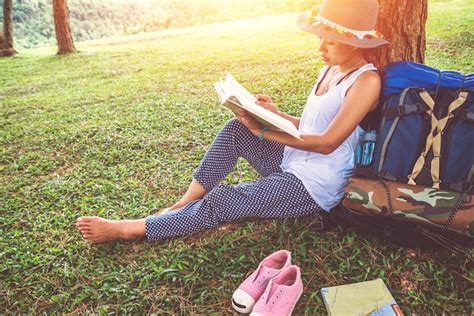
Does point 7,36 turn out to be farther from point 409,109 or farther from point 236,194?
point 409,109

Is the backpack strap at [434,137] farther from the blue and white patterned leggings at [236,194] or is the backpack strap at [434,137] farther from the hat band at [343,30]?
the blue and white patterned leggings at [236,194]

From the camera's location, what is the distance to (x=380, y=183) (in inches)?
81.0

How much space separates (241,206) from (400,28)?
161 cm

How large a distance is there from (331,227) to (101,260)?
1277 mm

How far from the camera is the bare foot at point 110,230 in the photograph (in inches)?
92.7

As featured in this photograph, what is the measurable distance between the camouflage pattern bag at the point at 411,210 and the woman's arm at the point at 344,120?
25 cm

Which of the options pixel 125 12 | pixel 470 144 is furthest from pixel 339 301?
pixel 125 12

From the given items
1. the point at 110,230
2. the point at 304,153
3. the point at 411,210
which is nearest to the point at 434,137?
the point at 411,210

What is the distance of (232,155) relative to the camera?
8.21ft

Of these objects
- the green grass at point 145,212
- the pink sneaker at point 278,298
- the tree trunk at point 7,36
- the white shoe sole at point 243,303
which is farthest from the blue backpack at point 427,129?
the tree trunk at point 7,36

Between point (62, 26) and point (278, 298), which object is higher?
Answer: point (62, 26)

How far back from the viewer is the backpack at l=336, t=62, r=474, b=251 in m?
1.91

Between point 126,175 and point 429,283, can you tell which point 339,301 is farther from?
point 126,175

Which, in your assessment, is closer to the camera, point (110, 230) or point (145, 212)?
point (110, 230)
